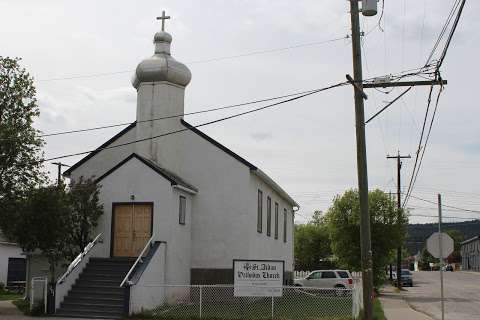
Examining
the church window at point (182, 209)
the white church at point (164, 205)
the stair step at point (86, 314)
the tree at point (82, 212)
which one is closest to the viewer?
the stair step at point (86, 314)

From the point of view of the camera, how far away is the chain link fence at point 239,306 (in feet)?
62.9

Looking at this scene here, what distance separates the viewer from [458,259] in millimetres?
154000

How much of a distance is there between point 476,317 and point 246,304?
8.40 meters

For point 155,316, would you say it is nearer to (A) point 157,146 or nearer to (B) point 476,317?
(A) point 157,146

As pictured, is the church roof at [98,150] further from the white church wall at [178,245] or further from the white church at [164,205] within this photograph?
the white church wall at [178,245]

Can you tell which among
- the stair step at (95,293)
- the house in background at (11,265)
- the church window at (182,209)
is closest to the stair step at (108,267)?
the stair step at (95,293)

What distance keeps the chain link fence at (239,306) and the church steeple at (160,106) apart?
19.2 feet

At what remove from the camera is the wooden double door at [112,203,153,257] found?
23812 mm

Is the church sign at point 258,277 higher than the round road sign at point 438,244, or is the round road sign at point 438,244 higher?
the round road sign at point 438,244

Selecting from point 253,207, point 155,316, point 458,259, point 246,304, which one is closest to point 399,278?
point 253,207

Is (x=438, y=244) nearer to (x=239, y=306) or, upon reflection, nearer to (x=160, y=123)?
(x=239, y=306)

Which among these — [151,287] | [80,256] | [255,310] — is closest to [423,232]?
[255,310]

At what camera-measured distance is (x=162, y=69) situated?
1072 inches

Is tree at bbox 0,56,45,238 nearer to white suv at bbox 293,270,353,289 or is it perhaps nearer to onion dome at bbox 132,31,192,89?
onion dome at bbox 132,31,192,89
